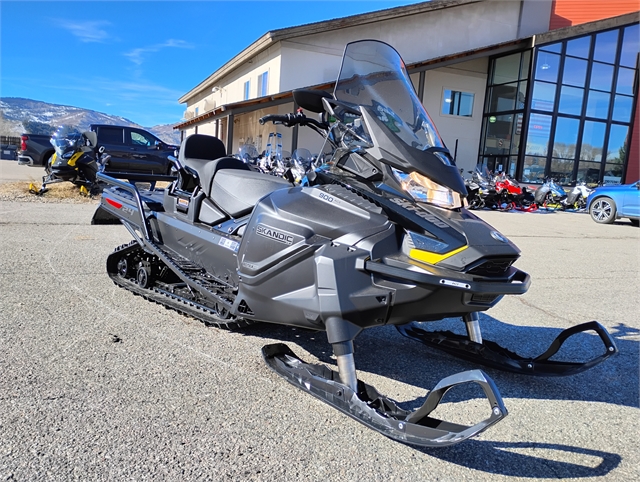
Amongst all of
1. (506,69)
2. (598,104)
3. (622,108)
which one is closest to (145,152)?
(506,69)

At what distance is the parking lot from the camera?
6.20 ft

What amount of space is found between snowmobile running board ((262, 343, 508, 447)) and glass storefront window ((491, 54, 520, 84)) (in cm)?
2223

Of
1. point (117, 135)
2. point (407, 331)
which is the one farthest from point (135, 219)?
point (117, 135)

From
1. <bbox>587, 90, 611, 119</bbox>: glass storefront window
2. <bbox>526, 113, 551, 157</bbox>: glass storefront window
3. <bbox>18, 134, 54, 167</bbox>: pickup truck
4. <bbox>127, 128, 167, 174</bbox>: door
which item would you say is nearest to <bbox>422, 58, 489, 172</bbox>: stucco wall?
<bbox>526, 113, 551, 157</bbox>: glass storefront window

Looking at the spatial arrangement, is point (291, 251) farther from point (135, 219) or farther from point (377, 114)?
point (135, 219)

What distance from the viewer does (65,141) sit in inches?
439

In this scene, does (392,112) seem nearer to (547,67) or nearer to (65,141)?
(65,141)

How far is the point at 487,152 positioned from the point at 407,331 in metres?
21.0

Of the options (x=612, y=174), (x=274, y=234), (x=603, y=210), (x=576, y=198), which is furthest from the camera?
(x=612, y=174)

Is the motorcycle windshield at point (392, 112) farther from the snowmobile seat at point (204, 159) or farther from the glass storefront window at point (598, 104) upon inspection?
the glass storefront window at point (598, 104)

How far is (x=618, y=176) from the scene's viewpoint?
2250 centimetres

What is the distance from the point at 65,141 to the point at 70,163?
62 cm

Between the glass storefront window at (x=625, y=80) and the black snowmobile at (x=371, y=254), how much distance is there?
23.8m

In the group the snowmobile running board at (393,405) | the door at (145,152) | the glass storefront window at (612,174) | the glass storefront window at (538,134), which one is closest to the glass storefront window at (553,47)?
the glass storefront window at (538,134)
